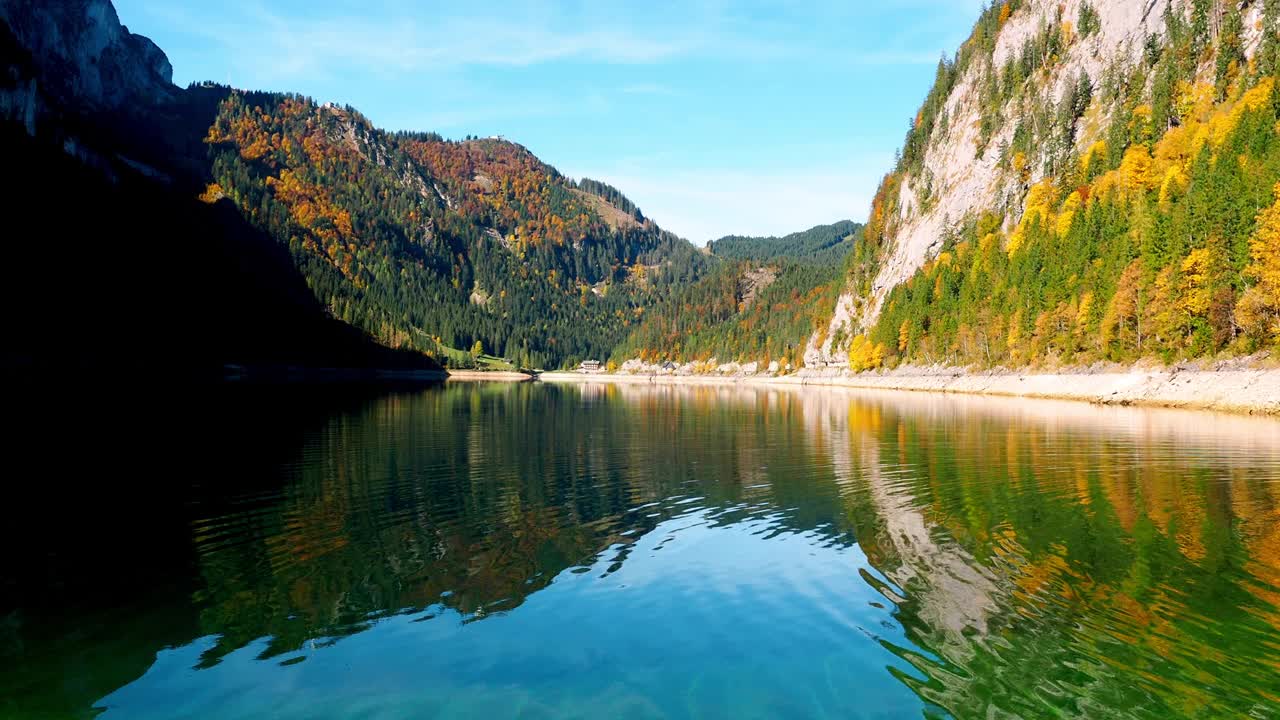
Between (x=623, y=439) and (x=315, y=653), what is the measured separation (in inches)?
1361

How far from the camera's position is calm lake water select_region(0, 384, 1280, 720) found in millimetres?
10734

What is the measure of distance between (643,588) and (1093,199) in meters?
122

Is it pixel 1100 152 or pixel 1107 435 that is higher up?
pixel 1100 152

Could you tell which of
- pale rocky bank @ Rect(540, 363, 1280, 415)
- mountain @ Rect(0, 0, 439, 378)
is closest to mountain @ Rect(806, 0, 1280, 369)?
pale rocky bank @ Rect(540, 363, 1280, 415)

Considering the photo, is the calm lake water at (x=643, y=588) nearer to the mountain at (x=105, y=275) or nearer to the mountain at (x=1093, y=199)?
the mountain at (x=1093, y=199)

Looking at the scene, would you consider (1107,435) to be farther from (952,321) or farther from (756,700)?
(952,321)

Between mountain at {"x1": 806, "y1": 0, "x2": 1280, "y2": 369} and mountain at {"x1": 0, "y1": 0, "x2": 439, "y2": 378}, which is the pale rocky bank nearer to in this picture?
mountain at {"x1": 806, "y1": 0, "x2": 1280, "y2": 369}

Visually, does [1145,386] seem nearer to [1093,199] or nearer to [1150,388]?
[1150,388]

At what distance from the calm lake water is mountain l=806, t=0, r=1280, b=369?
48.5 meters

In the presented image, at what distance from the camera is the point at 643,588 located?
52.4 feet

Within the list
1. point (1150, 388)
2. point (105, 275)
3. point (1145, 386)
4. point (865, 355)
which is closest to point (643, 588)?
point (1150, 388)

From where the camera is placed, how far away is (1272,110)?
83938 millimetres

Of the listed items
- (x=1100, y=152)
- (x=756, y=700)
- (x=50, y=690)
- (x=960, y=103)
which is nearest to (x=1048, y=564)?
(x=756, y=700)

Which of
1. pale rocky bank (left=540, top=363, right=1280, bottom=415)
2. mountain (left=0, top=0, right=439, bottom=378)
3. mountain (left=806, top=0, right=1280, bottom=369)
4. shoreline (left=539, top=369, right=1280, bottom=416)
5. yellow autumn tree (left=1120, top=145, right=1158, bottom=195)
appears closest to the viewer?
shoreline (left=539, top=369, right=1280, bottom=416)
